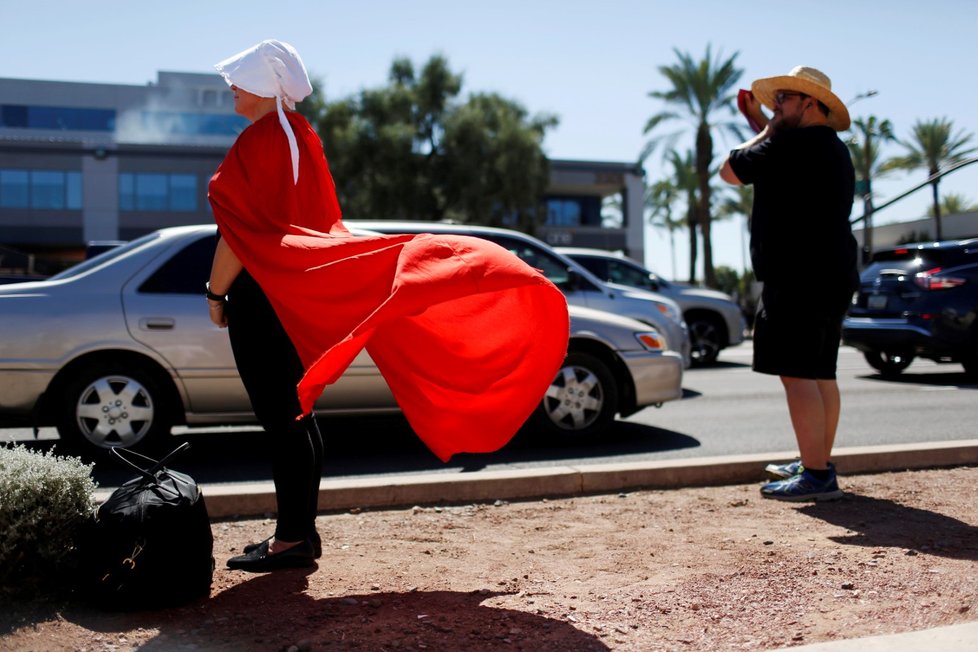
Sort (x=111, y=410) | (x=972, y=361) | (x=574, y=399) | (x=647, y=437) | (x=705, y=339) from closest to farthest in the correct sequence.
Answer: (x=111, y=410)
(x=574, y=399)
(x=647, y=437)
(x=972, y=361)
(x=705, y=339)

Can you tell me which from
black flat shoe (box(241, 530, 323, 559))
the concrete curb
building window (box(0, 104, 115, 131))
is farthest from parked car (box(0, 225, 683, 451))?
building window (box(0, 104, 115, 131))

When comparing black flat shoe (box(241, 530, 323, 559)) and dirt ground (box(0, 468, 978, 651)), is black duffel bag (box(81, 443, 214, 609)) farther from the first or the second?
black flat shoe (box(241, 530, 323, 559))

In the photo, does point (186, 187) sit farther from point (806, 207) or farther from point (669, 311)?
point (806, 207)

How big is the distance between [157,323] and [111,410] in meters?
0.65

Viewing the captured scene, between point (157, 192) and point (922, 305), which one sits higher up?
point (157, 192)

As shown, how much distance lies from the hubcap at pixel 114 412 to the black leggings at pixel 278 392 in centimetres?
322

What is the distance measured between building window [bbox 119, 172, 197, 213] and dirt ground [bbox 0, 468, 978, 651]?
1753 inches

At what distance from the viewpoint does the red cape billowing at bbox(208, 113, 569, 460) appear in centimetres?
317

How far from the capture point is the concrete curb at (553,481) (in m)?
4.54

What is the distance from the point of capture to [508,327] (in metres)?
3.31

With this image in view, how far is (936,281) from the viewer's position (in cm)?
1161

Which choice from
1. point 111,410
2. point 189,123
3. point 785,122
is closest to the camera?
point 785,122

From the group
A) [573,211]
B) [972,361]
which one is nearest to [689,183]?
[573,211]

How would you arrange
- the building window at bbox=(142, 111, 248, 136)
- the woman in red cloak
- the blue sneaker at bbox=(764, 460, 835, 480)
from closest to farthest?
the woman in red cloak < the blue sneaker at bbox=(764, 460, 835, 480) < the building window at bbox=(142, 111, 248, 136)
